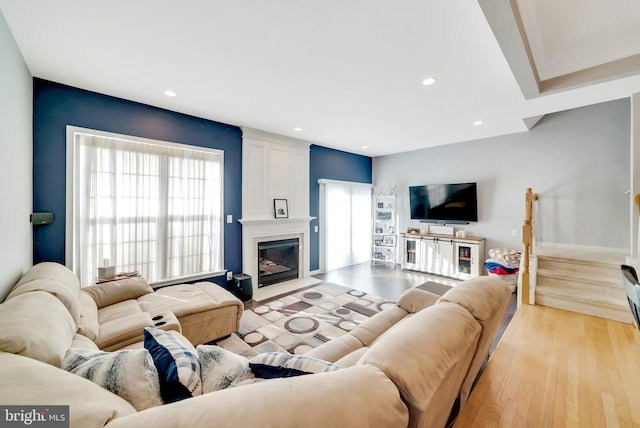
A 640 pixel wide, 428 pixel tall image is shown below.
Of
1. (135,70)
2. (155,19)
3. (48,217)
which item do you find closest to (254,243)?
(48,217)

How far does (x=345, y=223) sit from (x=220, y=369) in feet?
15.8

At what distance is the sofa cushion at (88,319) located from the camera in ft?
5.26

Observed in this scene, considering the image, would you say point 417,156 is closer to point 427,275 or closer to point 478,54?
point 427,275

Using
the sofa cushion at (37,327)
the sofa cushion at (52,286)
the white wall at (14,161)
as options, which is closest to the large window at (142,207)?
the white wall at (14,161)

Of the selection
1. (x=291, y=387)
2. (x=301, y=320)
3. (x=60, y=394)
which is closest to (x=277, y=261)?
(x=301, y=320)

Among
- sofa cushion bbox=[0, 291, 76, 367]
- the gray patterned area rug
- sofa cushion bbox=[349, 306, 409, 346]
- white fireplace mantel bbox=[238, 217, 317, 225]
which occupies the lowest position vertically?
the gray patterned area rug

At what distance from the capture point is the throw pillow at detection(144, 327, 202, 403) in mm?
867

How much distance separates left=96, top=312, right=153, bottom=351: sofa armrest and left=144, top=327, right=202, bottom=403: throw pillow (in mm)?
965

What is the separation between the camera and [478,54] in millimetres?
2000

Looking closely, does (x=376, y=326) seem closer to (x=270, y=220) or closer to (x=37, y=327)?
(x=37, y=327)

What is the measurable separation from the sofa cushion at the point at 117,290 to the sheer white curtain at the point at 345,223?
10.9ft

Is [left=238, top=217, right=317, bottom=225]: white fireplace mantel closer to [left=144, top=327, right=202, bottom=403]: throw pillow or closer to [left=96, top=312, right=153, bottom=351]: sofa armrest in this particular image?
[left=96, top=312, right=153, bottom=351]: sofa armrest

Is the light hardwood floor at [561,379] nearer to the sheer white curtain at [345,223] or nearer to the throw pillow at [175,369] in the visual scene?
the throw pillow at [175,369]

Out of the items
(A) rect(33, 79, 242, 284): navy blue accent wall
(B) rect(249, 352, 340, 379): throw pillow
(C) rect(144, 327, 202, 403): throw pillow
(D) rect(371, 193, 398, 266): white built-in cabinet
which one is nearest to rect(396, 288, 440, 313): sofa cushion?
(B) rect(249, 352, 340, 379): throw pillow
